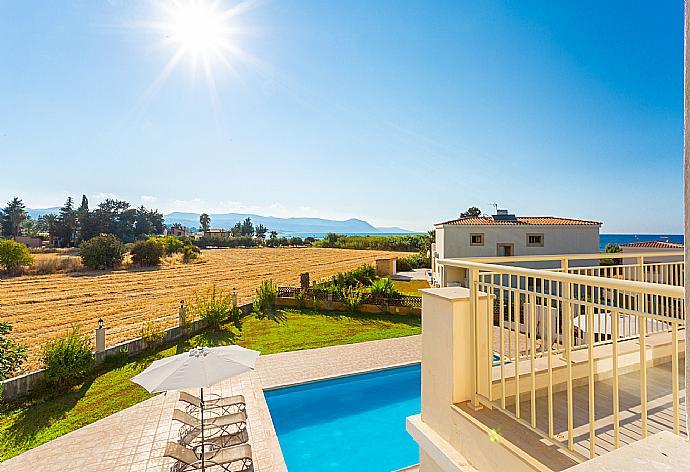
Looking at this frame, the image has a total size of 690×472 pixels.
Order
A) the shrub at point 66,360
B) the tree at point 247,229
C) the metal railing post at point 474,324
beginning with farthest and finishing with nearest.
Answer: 1. the tree at point 247,229
2. the shrub at point 66,360
3. the metal railing post at point 474,324

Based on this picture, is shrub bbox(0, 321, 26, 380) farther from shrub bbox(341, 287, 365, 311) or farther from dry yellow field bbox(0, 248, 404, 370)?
shrub bbox(341, 287, 365, 311)

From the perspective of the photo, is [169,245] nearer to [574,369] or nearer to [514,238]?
[514,238]

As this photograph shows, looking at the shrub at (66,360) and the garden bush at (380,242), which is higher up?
the garden bush at (380,242)

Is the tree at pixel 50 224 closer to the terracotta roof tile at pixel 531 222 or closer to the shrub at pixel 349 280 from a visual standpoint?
the shrub at pixel 349 280

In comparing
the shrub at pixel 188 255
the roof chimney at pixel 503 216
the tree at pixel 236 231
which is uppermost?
the tree at pixel 236 231

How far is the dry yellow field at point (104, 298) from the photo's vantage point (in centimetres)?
1355

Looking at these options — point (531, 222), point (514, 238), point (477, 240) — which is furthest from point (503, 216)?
point (477, 240)

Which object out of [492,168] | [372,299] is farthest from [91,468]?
[492,168]

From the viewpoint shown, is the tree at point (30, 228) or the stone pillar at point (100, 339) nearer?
the stone pillar at point (100, 339)

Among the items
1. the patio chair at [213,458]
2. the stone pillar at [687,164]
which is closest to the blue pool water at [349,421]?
the patio chair at [213,458]

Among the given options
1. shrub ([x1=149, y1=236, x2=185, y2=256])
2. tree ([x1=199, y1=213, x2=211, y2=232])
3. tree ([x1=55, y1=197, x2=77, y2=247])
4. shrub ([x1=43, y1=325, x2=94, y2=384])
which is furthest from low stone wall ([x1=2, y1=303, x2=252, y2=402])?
tree ([x1=199, y1=213, x2=211, y2=232])

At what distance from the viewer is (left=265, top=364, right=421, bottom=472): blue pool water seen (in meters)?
6.30

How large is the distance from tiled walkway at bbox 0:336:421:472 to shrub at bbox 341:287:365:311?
5.48 m

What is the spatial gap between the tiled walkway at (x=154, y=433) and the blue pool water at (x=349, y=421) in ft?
1.05
